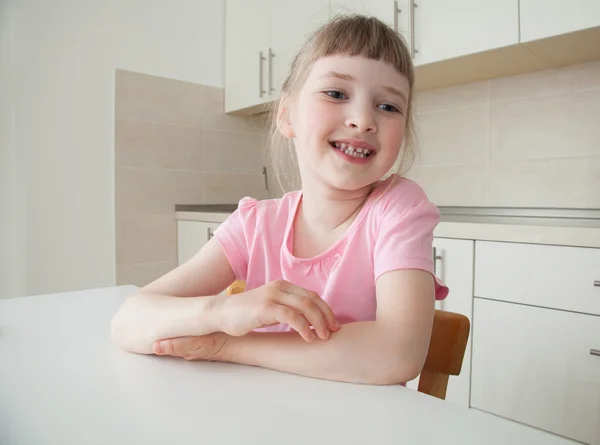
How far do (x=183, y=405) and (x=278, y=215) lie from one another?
44 cm

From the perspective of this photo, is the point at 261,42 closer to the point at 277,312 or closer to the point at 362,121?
the point at 362,121

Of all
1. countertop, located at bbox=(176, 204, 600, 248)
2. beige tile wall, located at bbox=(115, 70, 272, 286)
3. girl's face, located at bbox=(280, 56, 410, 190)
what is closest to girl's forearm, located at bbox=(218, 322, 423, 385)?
girl's face, located at bbox=(280, 56, 410, 190)

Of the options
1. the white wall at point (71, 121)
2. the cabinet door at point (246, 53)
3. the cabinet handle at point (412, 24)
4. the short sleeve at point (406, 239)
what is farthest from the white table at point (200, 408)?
the cabinet door at point (246, 53)

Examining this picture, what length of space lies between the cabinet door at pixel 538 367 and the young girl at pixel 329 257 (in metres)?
0.70

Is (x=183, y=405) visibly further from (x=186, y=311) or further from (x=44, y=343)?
(x=44, y=343)

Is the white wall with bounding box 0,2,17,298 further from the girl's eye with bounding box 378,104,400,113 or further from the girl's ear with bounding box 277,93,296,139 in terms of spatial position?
the girl's eye with bounding box 378,104,400,113

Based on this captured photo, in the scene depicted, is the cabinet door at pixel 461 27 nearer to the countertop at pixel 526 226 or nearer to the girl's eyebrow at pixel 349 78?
the countertop at pixel 526 226

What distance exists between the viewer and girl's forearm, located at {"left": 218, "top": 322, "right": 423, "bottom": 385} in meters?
A: 0.52

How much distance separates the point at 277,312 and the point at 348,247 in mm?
247

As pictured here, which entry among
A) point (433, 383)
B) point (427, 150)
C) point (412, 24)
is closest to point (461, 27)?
point (412, 24)

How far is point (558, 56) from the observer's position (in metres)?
1.63

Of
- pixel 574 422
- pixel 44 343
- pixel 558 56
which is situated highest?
pixel 558 56

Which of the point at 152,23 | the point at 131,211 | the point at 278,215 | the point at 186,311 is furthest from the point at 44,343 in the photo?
the point at 152,23

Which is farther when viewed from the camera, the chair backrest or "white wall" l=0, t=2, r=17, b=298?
"white wall" l=0, t=2, r=17, b=298
